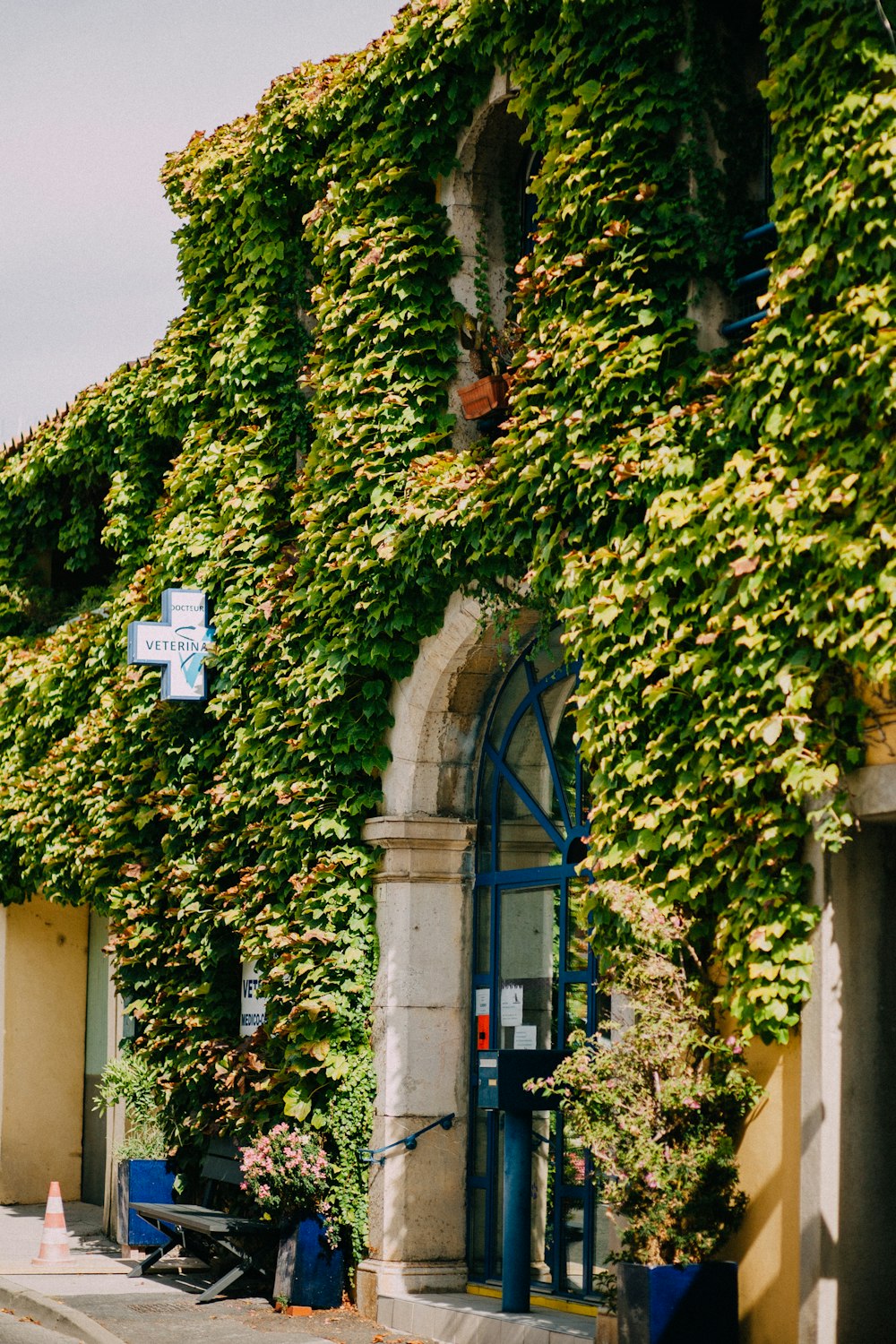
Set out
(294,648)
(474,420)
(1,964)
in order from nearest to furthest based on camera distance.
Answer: (474,420)
(294,648)
(1,964)

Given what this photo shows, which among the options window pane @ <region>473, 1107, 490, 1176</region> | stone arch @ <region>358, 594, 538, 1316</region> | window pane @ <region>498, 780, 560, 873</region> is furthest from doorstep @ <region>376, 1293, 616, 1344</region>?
window pane @ <region>498, 780, 560, 873</region>

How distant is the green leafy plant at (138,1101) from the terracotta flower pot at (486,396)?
597cm

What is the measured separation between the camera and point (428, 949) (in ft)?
36.7

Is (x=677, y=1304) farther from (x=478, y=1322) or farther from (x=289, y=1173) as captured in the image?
(x=289, y=1173)

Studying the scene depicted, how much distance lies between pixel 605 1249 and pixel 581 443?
4346 millimetres

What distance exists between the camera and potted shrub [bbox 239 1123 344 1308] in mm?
10938

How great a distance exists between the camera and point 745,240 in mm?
8930

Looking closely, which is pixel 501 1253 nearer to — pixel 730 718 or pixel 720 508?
pixel 730 718

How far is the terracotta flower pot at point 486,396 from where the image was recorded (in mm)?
10664

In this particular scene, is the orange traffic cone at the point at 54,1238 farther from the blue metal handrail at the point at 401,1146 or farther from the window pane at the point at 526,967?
the window pane at the point at 526,967

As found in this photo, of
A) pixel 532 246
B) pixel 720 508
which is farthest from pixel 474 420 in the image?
pixel 720 508

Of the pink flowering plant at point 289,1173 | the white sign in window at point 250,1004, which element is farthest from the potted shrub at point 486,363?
the pink flowering plant at point 289,1173

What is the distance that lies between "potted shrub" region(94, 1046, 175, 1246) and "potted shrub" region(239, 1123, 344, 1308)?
7.10ft

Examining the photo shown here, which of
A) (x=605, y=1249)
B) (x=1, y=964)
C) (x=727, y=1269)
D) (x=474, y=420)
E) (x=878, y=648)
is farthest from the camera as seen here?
(x=1, y=964)
